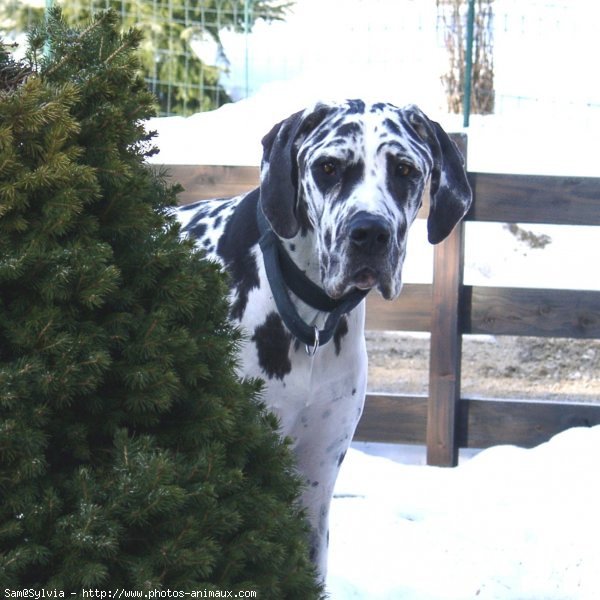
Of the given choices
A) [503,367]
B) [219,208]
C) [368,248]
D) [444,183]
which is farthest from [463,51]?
[368,248]

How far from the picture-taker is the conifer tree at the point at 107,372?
1.67 meters

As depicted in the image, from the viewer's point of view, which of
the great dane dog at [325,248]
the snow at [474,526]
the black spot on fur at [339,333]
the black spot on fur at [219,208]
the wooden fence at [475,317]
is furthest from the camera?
the wooden fence at [475,317]

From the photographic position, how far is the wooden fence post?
6090 mm

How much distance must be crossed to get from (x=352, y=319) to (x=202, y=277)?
1.28 metres

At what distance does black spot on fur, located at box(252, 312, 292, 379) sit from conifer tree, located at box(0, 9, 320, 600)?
1119 millimetres

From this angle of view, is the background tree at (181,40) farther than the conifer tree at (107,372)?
Yes

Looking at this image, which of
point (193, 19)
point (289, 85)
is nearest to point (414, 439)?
point (289, 85)

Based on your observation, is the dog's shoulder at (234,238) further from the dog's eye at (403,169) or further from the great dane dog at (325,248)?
the dog's eye at (403,169)

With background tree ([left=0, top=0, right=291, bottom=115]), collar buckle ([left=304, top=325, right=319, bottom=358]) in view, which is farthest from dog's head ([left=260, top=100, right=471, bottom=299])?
background tree ([left=0, top=0, right=291, bottom=115])

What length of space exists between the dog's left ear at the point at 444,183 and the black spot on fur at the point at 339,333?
43 cm

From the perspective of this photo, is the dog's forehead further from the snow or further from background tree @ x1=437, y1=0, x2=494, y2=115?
background tree @ x1=437, y1=0, x2=494, y2=115

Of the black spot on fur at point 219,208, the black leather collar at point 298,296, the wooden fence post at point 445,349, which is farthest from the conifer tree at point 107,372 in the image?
the wooden fence post at point 445,349

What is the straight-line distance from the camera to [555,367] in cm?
898

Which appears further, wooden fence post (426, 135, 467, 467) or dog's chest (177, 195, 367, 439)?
wooden fence post (426, 135, 467, 467)
